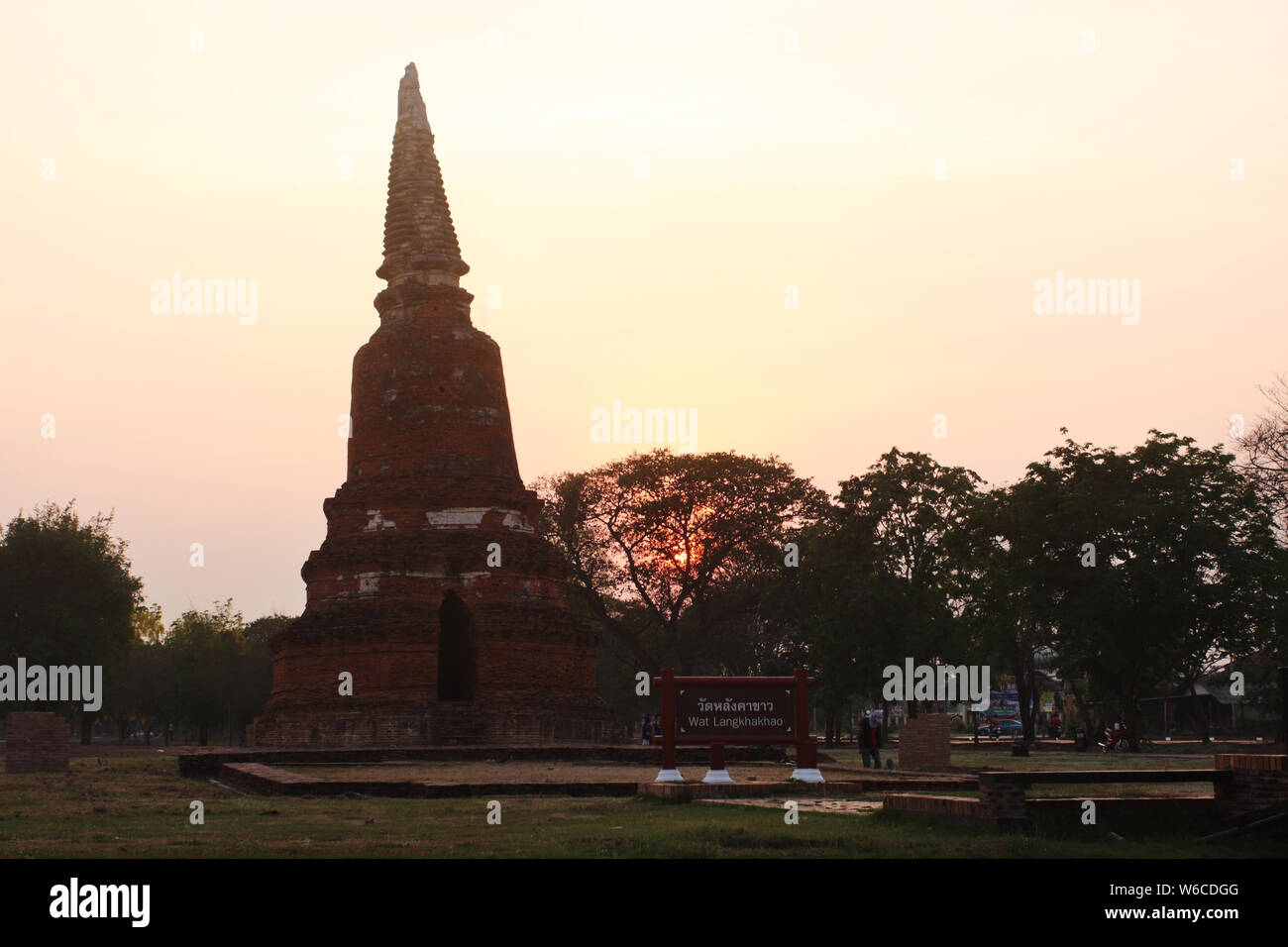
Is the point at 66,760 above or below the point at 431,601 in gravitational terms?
below

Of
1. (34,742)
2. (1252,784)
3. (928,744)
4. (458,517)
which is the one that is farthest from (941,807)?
(458,517)

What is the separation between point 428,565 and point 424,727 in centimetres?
446

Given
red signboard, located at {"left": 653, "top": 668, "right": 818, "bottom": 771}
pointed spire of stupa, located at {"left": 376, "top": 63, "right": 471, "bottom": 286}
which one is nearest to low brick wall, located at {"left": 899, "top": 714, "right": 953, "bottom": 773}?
red signboard, located at {"left": 653, "top": 668, "right": 818, "bottom": 771}

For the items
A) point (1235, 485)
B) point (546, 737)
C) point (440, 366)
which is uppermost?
point (440, 366)

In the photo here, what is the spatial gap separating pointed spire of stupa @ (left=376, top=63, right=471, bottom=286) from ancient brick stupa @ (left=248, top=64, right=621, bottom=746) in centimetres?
4

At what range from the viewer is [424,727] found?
32.7 meters

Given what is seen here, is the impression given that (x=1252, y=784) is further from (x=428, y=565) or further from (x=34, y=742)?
(x=428, y=565)

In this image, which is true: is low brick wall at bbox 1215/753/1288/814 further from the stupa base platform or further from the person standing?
the stupa base platform

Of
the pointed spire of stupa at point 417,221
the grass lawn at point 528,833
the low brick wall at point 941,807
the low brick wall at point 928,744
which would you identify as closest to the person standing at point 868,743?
the low brick wall at point 928,744

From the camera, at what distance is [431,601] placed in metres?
34.9

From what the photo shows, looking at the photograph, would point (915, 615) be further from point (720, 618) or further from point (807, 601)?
point (720, 618)

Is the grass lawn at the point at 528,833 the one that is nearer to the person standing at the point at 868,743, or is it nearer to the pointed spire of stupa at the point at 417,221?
the person standing at the point at 868,743

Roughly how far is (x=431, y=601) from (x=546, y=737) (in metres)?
4.45
